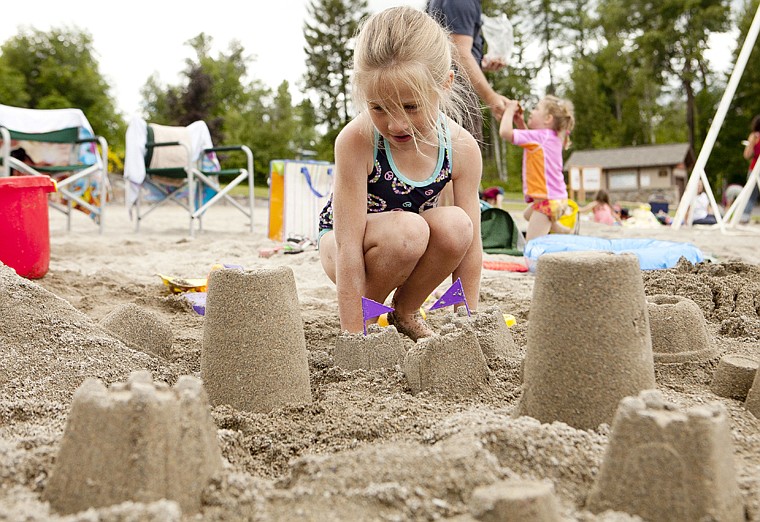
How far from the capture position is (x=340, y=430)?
1.38 metres

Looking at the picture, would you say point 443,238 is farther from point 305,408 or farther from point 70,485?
point 70,485

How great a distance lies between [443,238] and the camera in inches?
91.0

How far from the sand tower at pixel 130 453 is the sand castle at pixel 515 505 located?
1.41 ft

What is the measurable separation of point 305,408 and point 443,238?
3.17ft

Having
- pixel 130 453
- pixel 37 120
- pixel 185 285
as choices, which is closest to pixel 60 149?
pixel 37 120

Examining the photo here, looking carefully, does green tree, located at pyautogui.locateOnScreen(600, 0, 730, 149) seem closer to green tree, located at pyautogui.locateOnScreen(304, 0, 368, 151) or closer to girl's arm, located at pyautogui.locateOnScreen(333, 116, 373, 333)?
green tree, located at pyautogui.locateOnScreen(304, 0, 368, 151)

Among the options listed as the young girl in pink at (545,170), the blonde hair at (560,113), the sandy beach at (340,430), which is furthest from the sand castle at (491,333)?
the blonde hair at (560,113)

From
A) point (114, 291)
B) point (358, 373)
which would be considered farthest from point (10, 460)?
point (114, 291)

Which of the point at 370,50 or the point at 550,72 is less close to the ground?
the point at 550,72

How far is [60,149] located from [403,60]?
5.96 metres

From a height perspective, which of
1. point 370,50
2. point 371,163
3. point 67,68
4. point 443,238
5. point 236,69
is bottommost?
point 443,238

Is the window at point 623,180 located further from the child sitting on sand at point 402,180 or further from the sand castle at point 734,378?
the sand castle at point 734,378

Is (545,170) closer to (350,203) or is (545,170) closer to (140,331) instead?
(350,203)

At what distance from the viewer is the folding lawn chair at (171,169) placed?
7.03m
